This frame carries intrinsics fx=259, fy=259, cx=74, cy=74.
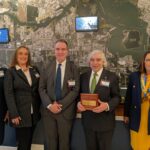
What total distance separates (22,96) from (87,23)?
4.55 ft

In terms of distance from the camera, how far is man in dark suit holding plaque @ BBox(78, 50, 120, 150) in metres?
2.50

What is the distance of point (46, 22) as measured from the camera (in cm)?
368

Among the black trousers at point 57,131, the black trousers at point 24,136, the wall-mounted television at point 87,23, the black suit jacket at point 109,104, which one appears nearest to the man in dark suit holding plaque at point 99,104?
the black suit jacket at point 109,104

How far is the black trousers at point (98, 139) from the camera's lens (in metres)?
2.53

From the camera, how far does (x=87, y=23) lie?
3471 millimetres

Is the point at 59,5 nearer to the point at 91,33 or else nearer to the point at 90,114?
the point at 91,33

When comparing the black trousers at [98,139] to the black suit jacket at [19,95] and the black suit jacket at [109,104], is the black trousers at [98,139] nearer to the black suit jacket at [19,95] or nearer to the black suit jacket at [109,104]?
the black suit jacket at [109,104]

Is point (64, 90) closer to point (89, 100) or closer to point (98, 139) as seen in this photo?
point (89, 100)

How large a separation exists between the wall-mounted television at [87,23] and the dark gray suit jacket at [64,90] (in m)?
0.91

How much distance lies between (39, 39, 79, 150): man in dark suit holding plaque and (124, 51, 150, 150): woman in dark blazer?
1.84ft

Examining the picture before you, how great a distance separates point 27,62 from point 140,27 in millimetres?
1495

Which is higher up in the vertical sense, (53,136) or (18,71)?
(18,71)

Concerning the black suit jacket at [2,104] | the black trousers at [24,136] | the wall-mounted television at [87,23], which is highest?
the wall-mounted television at [87,23]

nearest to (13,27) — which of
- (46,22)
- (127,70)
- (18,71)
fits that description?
(46,22)
